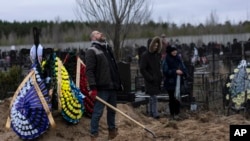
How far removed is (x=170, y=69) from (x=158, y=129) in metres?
2.38

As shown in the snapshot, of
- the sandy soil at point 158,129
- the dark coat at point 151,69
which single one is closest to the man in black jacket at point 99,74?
the sandy soil at point 158,129

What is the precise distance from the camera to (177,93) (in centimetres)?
1177

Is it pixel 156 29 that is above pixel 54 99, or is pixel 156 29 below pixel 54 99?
above

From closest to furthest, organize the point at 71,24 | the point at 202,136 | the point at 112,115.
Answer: the point at 202,136, the point at 112,115, the point at 71,24

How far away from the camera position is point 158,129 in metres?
9.73

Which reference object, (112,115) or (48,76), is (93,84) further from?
(48,76)

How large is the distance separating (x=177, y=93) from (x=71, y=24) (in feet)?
197

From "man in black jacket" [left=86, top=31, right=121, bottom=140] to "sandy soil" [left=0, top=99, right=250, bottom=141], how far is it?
0.61 metres

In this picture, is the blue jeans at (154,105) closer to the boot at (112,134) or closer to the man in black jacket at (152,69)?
the man in black jacket at (152,69)

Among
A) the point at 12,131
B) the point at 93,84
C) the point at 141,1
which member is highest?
the point at 141,1

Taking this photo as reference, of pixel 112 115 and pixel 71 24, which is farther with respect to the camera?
pixel 71 24

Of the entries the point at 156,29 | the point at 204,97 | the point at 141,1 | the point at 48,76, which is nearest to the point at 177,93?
the point at 204,97

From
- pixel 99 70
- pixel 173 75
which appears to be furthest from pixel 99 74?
pixel 173 75

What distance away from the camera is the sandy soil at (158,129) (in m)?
8.83
